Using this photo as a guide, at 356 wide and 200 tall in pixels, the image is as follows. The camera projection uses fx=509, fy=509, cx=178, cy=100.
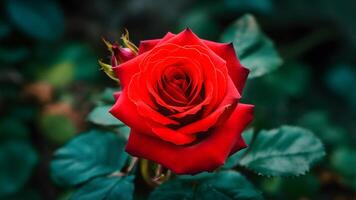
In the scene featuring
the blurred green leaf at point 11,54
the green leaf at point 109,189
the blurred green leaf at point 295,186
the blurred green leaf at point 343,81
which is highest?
the blurred green leaf at point 11,54

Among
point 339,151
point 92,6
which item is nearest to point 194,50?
point 339,151

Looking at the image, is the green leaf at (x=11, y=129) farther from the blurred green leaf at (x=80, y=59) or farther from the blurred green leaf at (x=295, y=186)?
the blurred green leaf at (x=295, y=186)

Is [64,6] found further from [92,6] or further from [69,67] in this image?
[69,67]

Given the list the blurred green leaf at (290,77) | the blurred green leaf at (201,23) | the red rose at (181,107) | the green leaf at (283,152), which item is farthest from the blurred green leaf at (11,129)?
the red rose at (181,107)

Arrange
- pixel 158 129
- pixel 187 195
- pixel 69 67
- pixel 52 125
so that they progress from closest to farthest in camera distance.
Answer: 1. pixel 158 129
2. pixel 187 195
3. pixel 52 125
4. pixel 69 67

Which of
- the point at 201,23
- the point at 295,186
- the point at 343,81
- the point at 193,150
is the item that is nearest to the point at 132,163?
the point at 193,150

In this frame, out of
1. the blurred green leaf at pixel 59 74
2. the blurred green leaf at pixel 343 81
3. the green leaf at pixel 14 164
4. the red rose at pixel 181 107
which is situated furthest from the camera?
the blurred green leaf at pixel 343 81
